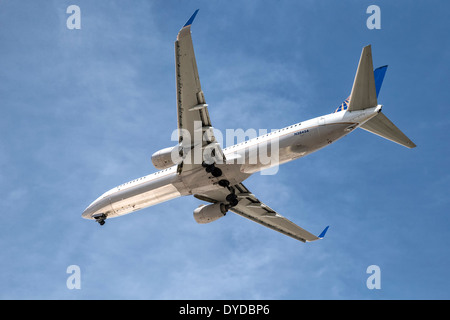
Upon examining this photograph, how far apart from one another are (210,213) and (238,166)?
17.1ft

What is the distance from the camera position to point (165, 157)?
87.8ft

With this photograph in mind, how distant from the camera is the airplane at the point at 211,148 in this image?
23.5m

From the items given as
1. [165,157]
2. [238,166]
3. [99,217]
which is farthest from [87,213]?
[238,166]

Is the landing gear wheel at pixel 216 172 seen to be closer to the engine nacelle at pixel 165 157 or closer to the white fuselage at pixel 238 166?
the white fuselage at pixel 238 166

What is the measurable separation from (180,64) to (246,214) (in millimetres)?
15494

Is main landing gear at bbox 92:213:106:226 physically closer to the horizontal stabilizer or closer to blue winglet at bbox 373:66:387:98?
the horizontal stabilizer

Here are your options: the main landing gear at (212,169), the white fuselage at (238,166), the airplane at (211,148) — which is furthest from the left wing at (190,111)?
the white fuselage at (238,166)

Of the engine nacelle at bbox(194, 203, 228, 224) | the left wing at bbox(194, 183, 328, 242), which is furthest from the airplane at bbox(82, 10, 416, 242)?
the left wing at bbox(194, 183, 328, 242)

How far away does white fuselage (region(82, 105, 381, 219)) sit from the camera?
25.8m

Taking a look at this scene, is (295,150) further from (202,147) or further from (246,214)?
(246,214)

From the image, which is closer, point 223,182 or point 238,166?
point 238,166

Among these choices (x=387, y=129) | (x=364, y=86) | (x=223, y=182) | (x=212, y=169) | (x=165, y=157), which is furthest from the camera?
(x=223, y=182)

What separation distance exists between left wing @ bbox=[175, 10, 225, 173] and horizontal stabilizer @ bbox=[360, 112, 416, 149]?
8.20 metres

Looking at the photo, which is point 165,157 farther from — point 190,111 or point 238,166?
point 238,166
